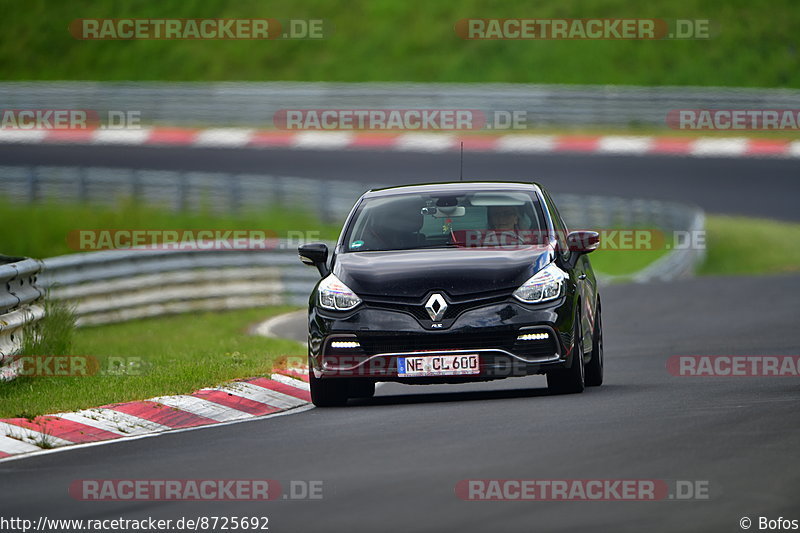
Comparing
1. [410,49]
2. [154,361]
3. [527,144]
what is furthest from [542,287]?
[410,49]

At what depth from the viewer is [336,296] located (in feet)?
39.8

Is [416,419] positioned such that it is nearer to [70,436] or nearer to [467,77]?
[70,436]

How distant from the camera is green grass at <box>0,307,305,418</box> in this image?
1236 cm

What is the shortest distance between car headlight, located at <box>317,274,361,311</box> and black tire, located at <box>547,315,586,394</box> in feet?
5.05

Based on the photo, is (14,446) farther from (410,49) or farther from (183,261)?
(410,49)

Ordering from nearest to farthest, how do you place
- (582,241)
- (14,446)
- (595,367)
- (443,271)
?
(14,446) → (443,271) → (582,241) → (595,367)

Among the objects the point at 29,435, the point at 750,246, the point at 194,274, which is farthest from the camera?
the point at 750,246

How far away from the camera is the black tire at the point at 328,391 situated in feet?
40.4

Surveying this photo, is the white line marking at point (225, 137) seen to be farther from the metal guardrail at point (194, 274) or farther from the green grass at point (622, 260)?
the green grass at point (622, 260)

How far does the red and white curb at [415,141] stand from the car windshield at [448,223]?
2529 centimetres

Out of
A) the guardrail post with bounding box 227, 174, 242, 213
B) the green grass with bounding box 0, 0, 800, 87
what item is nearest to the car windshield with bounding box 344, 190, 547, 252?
the guardrail post with bounding box 227, 174, 242, 213

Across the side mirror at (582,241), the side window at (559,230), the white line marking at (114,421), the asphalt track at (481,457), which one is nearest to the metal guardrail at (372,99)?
the asphalt track at (481,457)

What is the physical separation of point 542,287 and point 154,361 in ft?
17.0

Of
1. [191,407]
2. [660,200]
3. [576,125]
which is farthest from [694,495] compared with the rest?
[576,125]
